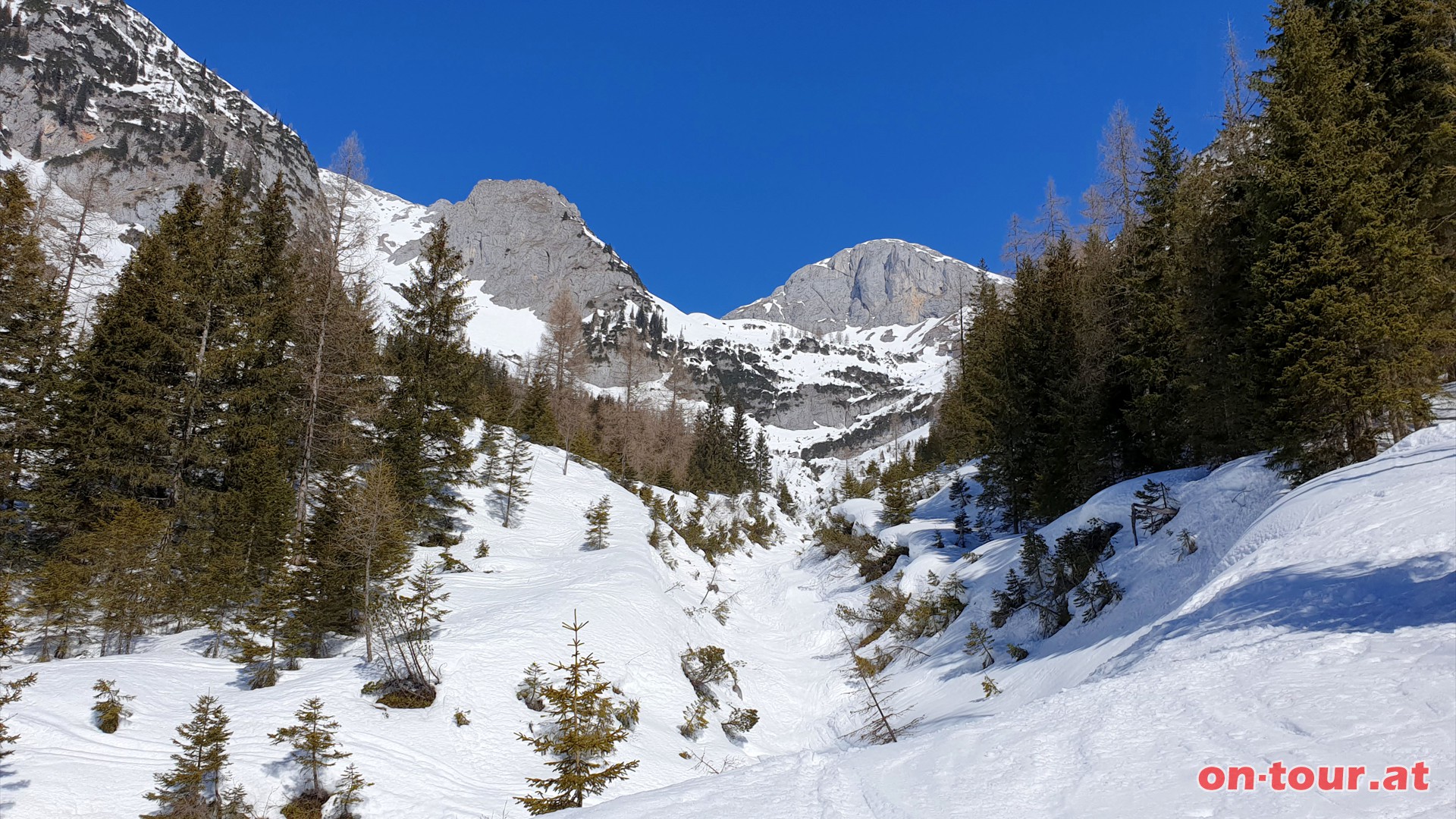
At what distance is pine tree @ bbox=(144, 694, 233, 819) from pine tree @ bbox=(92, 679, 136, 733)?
1582 millimetres

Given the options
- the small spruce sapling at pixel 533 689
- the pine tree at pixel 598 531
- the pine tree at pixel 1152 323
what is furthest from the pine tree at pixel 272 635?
the pine tree at pixel 1152 323

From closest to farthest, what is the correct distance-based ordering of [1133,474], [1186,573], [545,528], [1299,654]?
1. [1299,654]
2. [1186,573]
3. [1133,474]
4. [545,528]

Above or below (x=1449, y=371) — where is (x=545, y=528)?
below

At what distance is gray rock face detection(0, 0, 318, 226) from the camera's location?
11069 centimetres

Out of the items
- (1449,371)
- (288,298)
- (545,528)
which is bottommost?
(545,528)

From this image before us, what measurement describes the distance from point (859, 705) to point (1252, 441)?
38.2 feet

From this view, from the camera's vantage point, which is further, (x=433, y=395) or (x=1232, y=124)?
(x=433, y=395)

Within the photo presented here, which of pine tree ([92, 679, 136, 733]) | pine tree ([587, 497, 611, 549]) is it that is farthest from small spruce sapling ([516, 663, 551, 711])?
pine tree ([587, 497, 611, 549])

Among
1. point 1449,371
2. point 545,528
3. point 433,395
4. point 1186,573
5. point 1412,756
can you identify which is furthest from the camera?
point 545,528

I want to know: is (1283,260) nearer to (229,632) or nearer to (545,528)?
(229,632)

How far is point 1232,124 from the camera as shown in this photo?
15555mm

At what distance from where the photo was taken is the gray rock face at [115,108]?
111 m

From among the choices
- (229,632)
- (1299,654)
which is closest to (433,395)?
(229,632)

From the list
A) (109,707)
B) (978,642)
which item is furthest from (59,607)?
(978,642)
